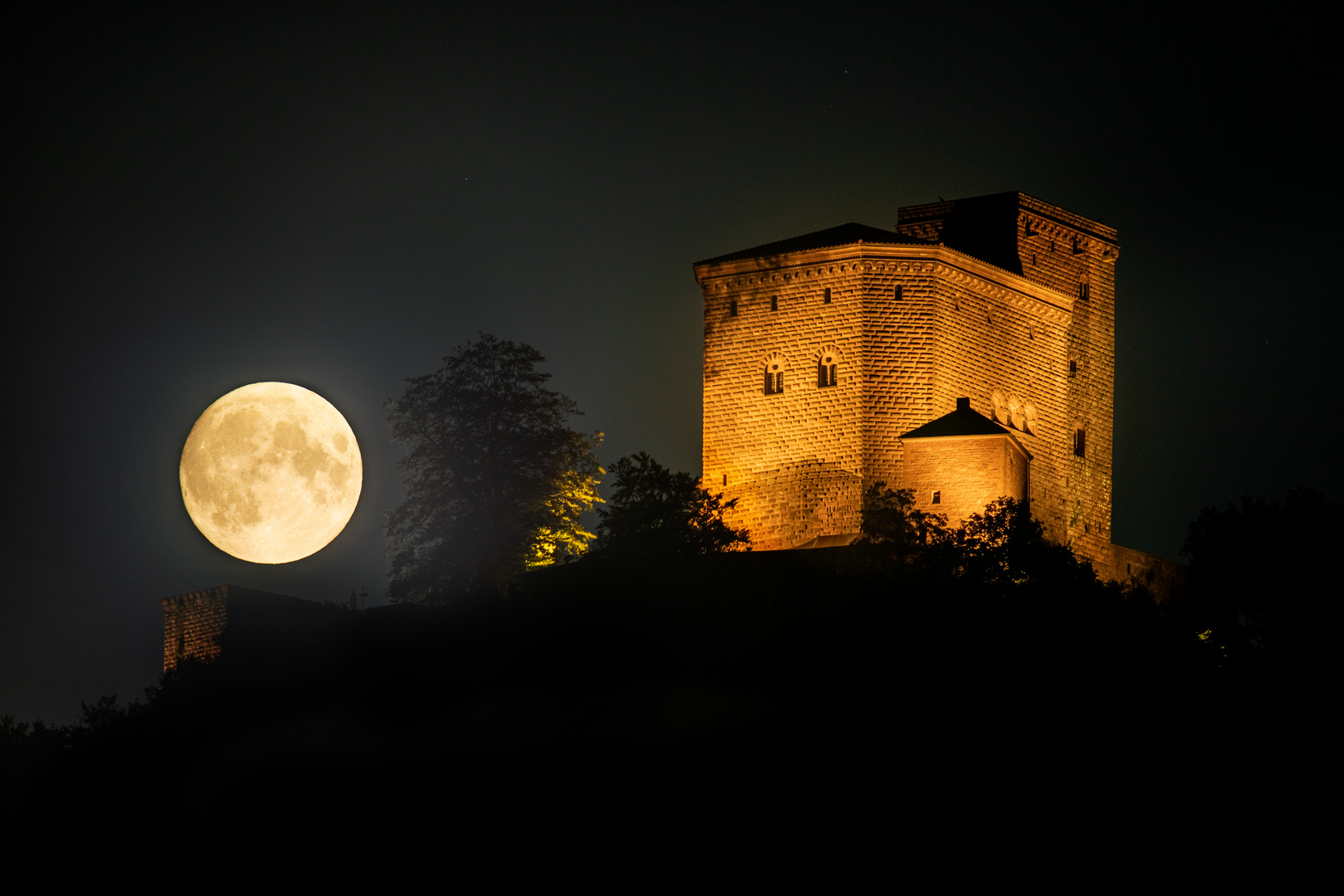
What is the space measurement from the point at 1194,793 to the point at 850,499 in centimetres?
1278

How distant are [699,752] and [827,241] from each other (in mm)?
17895

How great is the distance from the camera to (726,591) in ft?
159

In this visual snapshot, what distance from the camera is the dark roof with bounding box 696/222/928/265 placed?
177 ft

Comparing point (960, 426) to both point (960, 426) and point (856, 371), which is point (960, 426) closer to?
point (960, 426)

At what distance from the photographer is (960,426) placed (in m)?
52.0

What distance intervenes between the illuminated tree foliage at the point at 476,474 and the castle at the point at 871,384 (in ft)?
18.5

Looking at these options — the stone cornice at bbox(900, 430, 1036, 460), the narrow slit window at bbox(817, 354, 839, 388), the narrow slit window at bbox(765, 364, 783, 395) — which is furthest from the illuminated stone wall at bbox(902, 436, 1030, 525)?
the narrow slit window at bbox(765, 364, 783, 395)

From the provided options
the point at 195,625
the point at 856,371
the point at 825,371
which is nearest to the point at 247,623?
the point at 195,625

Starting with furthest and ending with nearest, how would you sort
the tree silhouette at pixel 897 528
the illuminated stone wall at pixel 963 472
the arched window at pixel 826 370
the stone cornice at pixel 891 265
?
the stone cornice at pixel 891 265, the arched window at pixel 826 370, the illuminated stone wall at pixel 963 472, the tree silhouette at pixel 897 528

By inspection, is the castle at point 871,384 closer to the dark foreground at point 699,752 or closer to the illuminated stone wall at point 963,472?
the illuminated stone wall at point 963,472

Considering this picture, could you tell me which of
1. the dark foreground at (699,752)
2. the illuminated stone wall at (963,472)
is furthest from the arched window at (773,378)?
the dark foreground at (699,752)

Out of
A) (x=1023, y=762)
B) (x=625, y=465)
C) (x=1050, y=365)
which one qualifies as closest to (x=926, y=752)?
(x=1023, y=762)

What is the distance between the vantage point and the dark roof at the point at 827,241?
177ft

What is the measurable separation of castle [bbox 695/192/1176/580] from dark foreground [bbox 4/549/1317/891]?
15.9ft
